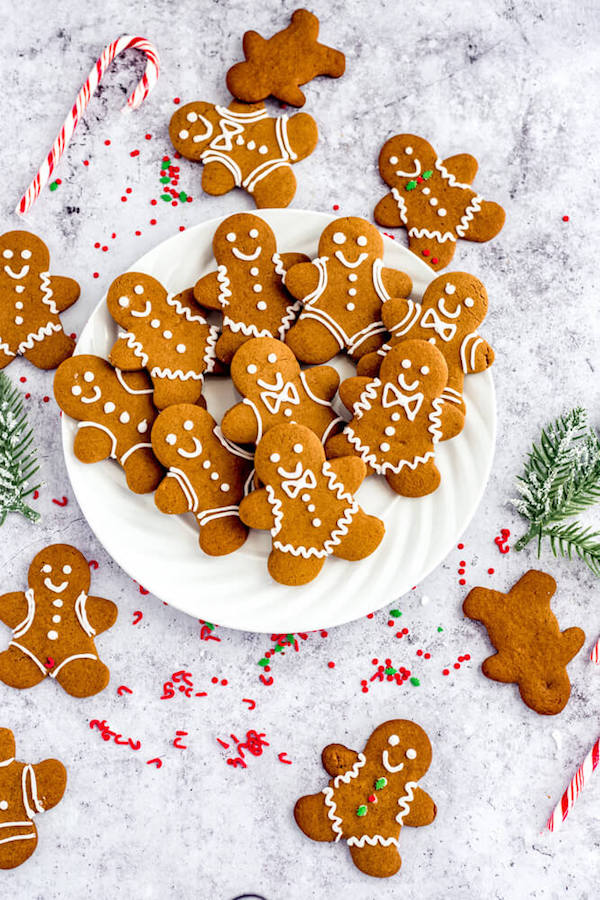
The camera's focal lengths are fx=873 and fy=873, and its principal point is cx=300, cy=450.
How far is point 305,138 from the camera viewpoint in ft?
7.42

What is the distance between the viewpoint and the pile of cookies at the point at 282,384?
6.50ft

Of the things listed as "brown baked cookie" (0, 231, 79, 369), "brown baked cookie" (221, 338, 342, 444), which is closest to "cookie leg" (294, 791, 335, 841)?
"brown baked cookie" (221, 338, 342, 444)

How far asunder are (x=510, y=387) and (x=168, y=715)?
122 centimetres

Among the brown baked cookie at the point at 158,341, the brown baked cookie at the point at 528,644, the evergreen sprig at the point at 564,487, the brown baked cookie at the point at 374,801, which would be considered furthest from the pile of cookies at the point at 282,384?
the brown baked cookie at the point at 374,801

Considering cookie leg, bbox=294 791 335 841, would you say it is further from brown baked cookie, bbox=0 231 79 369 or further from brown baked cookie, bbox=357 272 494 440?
brown baked cookie, bbox=0 231 79 369

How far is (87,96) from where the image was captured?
7.34 ft

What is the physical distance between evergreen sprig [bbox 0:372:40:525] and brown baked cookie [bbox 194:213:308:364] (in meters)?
0.53

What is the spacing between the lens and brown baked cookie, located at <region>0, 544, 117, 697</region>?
2.17m

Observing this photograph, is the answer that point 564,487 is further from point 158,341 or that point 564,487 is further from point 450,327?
point 158,341

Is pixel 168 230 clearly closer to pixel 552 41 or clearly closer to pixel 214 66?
pixel 214 66

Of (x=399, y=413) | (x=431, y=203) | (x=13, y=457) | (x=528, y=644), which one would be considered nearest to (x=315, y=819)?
(x=528, y=644)

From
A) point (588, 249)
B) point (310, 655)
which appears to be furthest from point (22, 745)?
point (588, 249)

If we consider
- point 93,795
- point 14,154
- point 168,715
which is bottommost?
point 93,795

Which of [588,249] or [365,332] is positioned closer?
[365,332]
